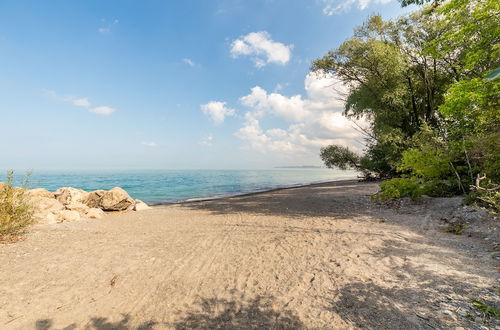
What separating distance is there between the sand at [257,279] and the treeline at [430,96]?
3.33 metres

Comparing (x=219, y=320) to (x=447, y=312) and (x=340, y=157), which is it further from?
(x=340, y=157)

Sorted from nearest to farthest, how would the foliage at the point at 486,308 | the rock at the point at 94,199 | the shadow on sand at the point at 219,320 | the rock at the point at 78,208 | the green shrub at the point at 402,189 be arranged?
the foliage at the point at 486,308 < the shadow on sand at the point at 219,320 < the green shrub at the point at 402,189 < the rock at the point at 78,208 < the rock at the point at 94,199

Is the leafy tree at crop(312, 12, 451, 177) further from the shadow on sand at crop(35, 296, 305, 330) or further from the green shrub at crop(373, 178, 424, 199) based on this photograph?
the shadow on sand at crop(35, 296, 305, 330)

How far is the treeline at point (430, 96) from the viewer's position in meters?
8.15

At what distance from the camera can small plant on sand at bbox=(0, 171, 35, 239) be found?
751 centimetres

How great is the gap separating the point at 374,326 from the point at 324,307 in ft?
2.63

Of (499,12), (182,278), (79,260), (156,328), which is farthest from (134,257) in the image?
(499,12)

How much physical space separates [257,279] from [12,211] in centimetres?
895

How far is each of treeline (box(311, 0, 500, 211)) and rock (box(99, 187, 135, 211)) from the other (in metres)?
17.7

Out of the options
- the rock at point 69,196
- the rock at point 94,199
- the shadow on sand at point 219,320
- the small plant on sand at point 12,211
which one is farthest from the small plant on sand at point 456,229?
the rock at point 69,196

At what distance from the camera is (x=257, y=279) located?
5051mm

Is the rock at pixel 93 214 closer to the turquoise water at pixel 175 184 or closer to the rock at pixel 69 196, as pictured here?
the turquoise water at pixel 175 184

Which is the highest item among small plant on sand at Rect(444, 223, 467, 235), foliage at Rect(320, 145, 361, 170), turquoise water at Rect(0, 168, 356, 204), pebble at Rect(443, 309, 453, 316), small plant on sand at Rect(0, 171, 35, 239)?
foliage at Rect(320, 145, 361, 170)

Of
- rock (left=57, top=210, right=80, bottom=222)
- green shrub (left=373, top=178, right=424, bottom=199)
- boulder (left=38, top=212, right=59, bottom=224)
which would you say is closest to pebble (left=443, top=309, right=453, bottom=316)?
green shrub (left=373, top=178, right=424, bottom=199)
